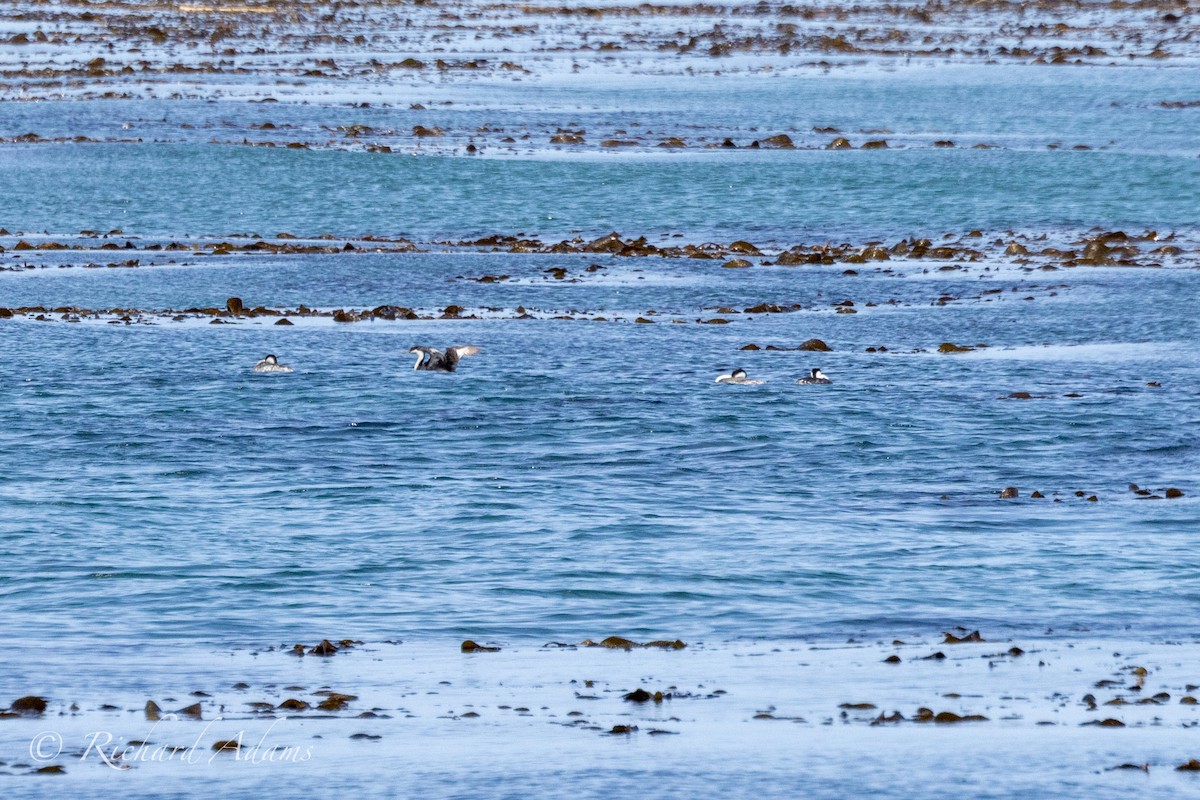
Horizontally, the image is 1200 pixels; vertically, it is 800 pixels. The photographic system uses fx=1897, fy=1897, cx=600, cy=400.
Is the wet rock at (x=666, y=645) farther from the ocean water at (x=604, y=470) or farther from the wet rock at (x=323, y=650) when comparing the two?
the wet rock at (x=323, y=650)

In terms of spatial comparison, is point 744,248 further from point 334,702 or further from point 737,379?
point 334,702

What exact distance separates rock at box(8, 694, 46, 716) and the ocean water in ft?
0.44

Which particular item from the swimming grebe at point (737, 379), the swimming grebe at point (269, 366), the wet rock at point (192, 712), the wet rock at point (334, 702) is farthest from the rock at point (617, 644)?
the swimming grebe at point (269, 366)

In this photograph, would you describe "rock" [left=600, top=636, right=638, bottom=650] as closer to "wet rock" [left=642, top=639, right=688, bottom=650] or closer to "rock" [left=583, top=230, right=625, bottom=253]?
"wet rock" [left=642, top=639, right=688, bottom=650]

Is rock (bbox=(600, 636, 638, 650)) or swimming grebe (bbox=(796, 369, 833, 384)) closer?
rock (bbox=(600, 636, 638, 650))

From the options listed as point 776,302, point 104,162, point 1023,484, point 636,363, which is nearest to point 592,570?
point 1023,484

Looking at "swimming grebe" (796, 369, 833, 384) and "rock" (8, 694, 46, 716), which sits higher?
"swimming grebe" (796, 369, 833, 384)

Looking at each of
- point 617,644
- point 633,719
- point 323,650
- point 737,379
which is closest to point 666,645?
point 617,644

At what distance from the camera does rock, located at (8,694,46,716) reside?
10.1m

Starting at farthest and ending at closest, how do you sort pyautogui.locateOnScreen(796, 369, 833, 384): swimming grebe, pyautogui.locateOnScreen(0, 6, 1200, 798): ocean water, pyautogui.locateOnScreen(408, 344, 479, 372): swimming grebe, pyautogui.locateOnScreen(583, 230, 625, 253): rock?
pyautogui.locateOnScreen(583, 230, 625, 253): rock → pyautogui.locateOnScreen(408, 344, 479, 372): swimming grebe → pyautogui.locateOnScreen(796, 369, 833, 384): swimming grebe → pyautogui.locateOnScreen(0, 6, 1200, 798): ocean water

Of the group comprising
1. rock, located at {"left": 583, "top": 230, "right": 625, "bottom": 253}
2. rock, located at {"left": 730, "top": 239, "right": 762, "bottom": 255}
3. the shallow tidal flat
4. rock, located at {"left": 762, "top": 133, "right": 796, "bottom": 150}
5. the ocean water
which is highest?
rock, located at {"left": 762, "top": 133, "right": 796, "bottom": 150}

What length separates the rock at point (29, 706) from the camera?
1009 centimetres

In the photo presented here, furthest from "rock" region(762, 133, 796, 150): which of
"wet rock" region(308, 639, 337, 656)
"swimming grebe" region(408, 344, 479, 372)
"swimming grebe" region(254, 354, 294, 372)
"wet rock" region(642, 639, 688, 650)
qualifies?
"wet rock" region(308, 639, 337, 656)

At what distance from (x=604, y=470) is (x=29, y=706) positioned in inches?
304
